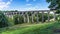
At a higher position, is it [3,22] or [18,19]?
[3,22]

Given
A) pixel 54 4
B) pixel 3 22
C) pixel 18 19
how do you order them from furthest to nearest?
pixel 18 19 → pixel 54 4 → pixel 3 22

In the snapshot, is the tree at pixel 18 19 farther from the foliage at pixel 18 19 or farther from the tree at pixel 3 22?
the tree at pixel 3 22

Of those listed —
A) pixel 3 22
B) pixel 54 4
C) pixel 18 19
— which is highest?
pixel 54 4

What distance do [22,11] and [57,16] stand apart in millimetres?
3865

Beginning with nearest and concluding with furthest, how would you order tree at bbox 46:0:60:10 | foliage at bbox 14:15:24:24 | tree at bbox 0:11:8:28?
tree at bbox 0:11:8:28
tree at bbox 46:0:60:10
foliage at bbox 14:15:24:24

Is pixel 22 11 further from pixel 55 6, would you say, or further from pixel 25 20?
pixel 55 6

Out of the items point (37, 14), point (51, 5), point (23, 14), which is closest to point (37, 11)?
point (37, 14)

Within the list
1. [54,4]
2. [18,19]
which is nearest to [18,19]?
[18,19]

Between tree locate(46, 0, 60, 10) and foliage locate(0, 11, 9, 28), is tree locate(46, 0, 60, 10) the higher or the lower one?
the higher one

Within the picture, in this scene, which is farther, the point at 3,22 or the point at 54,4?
Result: the point at 54,4

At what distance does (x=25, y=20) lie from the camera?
2088 centimetres

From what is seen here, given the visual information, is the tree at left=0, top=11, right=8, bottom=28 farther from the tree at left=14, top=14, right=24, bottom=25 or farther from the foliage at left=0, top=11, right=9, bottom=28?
the tree at left=14, top=14, right=24, bottom=25

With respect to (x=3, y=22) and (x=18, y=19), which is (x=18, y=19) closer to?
(x=18, y=19)

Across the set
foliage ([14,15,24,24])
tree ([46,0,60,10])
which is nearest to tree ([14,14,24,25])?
foliage ([14,15,24,24])
